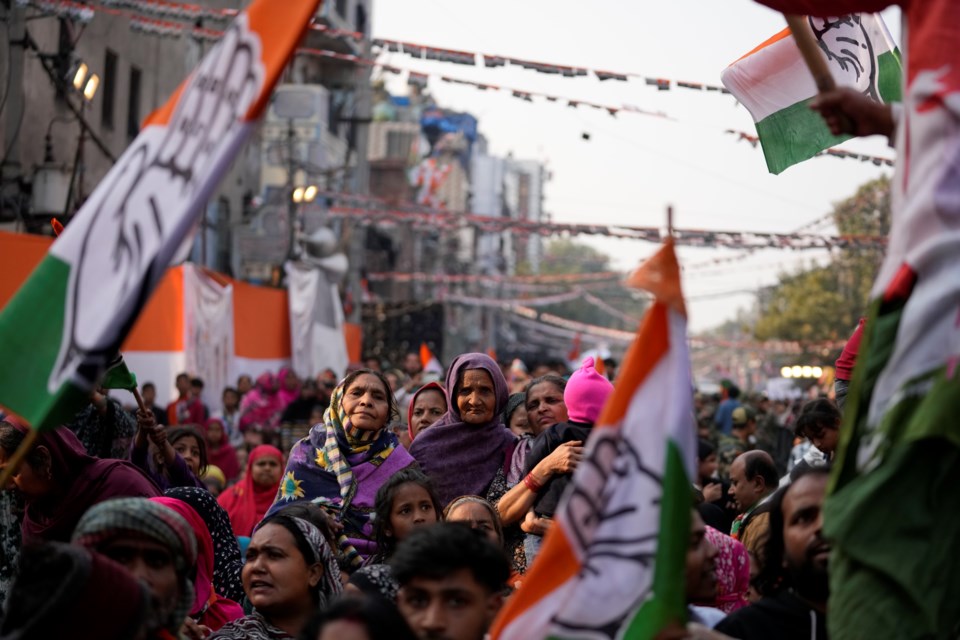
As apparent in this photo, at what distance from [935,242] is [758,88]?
298 centimetres

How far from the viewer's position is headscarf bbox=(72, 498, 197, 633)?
170 inches

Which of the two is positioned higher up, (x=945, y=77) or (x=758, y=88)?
(x=758, y=88)

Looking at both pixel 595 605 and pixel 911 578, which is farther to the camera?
pixel 595 605

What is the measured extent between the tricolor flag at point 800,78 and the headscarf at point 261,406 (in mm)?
11645

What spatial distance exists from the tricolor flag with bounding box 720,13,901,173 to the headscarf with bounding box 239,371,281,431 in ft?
38.2

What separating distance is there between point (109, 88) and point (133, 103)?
1.52 metres

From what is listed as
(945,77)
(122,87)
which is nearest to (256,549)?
(945,77)

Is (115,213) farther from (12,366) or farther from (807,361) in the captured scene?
(807,361)

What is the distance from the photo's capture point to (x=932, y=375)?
3.41 meters

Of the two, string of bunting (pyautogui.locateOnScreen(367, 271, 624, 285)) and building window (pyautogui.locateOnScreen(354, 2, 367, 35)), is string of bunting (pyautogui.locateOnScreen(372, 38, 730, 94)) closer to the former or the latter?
string of bunting (pyautogui.locateOnScreen(367, 271, 624, 285))

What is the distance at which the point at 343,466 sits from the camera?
25.3ft

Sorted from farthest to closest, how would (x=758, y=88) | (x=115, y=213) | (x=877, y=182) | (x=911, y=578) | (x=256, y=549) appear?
(x=877, y=182), (x=758, y=88), (x=256, y=549), (x=115, y=213), (x=911, y=578)

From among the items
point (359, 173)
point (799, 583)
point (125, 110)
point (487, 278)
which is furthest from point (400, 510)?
point (359, 173)

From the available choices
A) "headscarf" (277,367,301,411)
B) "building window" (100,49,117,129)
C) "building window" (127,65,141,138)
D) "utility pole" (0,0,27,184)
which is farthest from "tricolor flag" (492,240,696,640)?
"building window" (127,65,141,138)
